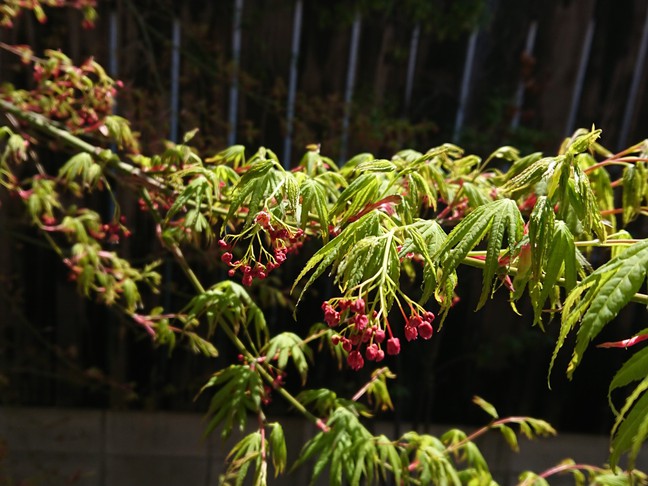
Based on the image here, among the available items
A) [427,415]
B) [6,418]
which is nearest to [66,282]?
[6,418]

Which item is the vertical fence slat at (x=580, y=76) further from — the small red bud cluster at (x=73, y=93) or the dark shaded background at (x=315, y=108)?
the small red bud cluster at (x=73, y=93)

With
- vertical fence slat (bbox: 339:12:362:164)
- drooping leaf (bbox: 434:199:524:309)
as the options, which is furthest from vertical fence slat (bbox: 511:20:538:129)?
drooping leaf (bbox: 434:199:524:309)

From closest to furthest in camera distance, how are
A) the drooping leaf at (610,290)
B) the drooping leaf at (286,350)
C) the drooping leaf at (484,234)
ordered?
the drooping leaf at (610,290) → the drooping leaf at (484,234) → the drooping leaf at (286,350)

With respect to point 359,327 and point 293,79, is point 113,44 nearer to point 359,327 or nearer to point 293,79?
point 293,79

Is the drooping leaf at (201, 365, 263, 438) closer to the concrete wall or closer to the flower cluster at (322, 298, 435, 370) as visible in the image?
the flower cluster at (322, 298, 435, 370)

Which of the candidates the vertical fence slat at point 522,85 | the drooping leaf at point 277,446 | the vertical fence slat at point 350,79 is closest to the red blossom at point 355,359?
the drooping leaf at point 277,446

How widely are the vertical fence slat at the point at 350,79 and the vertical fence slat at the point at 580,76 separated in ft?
2.83

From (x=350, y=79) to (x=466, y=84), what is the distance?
0.46m

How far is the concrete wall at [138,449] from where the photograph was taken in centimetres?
276

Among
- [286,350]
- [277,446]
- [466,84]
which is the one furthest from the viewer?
[466,84]

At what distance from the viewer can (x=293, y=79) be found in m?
2.44

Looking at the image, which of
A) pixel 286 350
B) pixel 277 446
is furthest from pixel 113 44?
pixel 277 446

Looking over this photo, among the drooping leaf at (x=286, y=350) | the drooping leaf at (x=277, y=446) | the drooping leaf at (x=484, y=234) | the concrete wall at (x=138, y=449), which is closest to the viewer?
the drooping leaf at (x=484, y=234)

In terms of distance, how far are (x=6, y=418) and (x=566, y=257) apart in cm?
265
